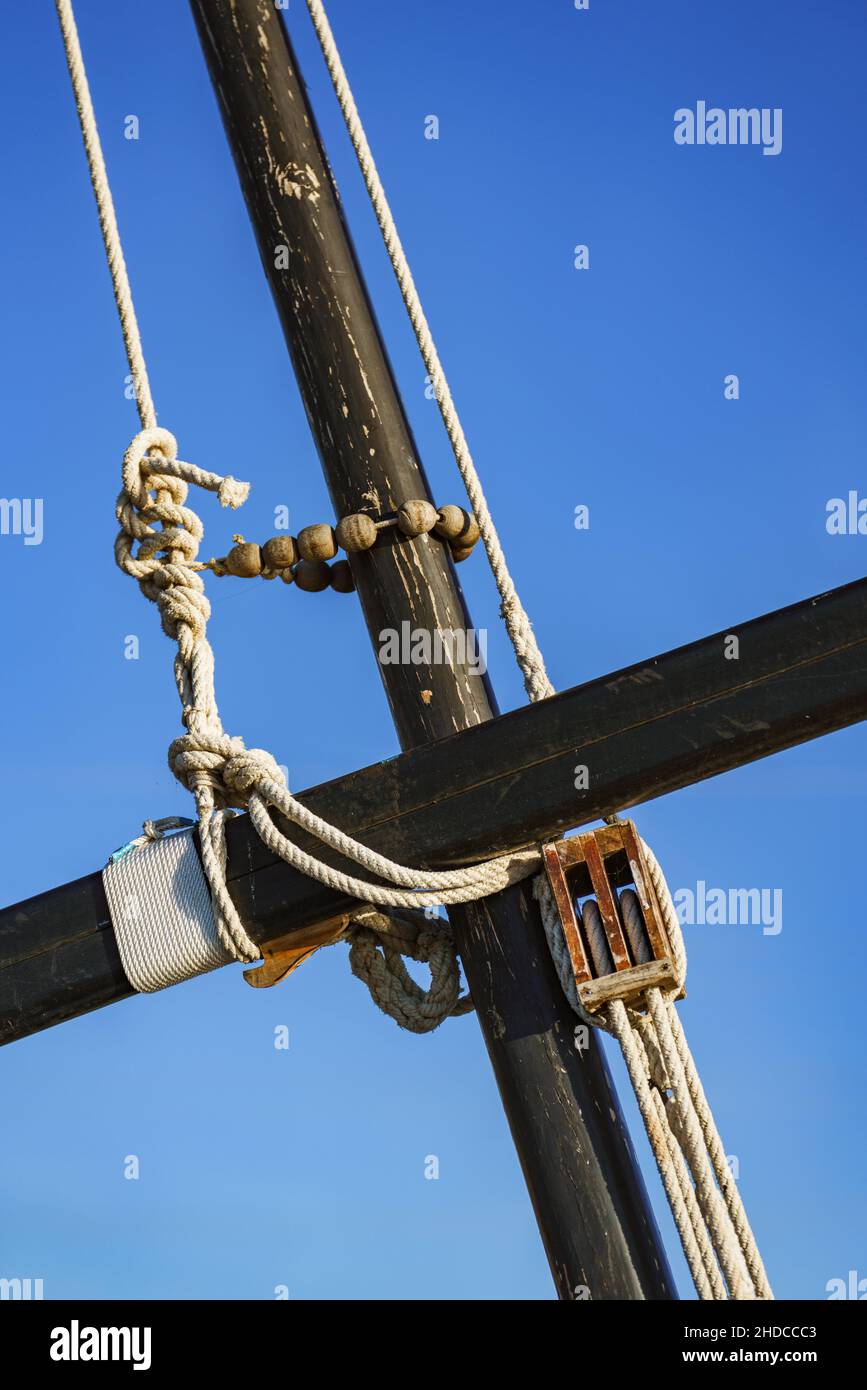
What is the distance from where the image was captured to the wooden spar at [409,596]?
2.32 meters

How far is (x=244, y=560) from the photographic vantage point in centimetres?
279

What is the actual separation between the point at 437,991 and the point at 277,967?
284mm

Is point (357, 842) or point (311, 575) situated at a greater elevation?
point (311, 575)

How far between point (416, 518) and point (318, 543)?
187mm

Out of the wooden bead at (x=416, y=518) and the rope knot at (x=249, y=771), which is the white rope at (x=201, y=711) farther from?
the wooden bead at (x=416, y=518)

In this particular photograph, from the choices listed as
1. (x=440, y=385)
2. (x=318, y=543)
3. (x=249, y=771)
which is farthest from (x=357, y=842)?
(x=440, y=385)

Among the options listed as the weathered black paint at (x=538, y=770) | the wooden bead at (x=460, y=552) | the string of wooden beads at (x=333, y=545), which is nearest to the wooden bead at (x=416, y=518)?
the string of wooden beads at (x=333, y=545)

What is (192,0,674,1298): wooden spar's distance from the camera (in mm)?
2320

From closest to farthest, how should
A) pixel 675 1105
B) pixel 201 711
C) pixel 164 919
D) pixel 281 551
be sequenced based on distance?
pixel 675 1105
pixel 164 919
pixel 201 711
pixel 281 551

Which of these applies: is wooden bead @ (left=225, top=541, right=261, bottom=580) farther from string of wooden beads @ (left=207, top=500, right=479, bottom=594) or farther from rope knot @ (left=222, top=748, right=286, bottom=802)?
rope knot @ (left=222, top=748, right=286, bottom=802)

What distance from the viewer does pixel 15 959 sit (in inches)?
100

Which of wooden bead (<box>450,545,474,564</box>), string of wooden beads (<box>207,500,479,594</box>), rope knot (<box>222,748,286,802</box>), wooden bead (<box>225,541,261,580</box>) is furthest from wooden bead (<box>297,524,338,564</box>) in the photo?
rope knot (<box>222,748,286,802</box>)

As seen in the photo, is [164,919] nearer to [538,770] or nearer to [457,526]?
[538,770]
